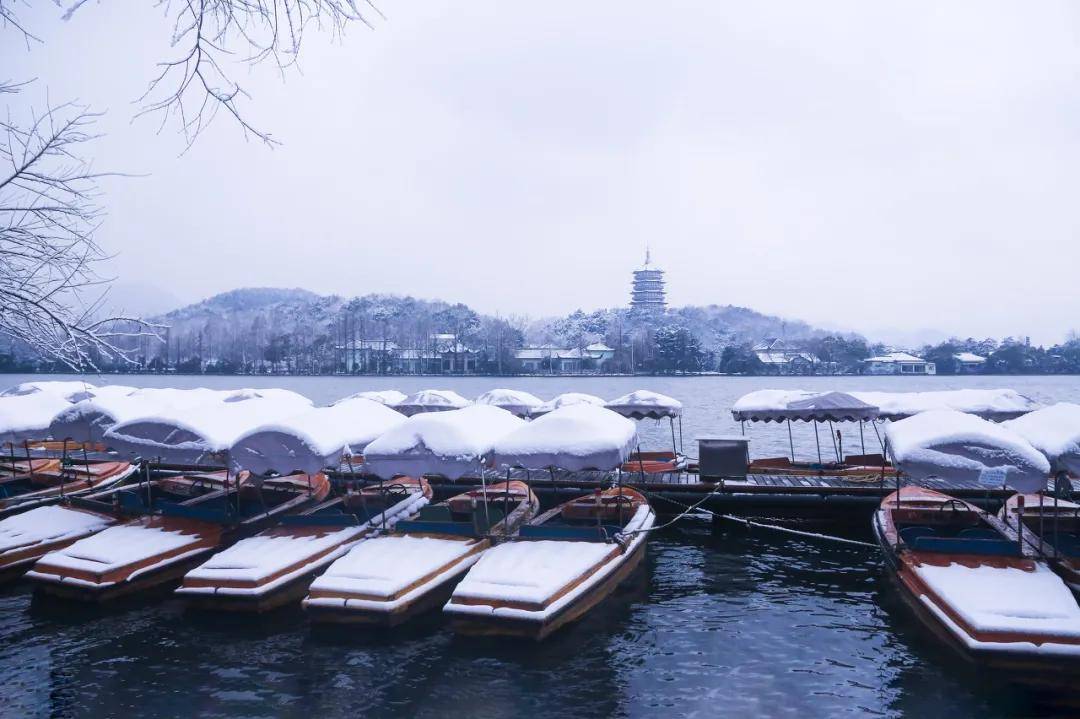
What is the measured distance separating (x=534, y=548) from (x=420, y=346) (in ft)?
446

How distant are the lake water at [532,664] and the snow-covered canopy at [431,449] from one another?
2553 mm

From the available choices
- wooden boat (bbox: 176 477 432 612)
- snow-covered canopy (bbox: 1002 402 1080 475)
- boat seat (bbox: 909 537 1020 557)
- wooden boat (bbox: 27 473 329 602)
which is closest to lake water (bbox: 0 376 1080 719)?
wooden boat (bbox: 176 477 432 612)

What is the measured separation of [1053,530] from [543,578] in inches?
386

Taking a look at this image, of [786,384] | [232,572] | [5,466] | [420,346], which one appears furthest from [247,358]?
[232,572]

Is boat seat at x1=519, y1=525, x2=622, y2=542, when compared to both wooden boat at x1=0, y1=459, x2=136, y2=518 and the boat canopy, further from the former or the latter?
wooden boat at x1=0, y1=459, x2=136, y2=518

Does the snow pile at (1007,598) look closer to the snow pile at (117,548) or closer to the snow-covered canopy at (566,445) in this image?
the snow-covered canopy at (566,445)

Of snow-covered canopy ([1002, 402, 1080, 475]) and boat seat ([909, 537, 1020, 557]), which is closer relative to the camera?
boat seat ([909, 537, 1020, 557])

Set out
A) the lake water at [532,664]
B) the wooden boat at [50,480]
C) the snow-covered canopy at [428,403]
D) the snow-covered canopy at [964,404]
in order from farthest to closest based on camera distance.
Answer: the snow-covered canopy at [428,403], the snow-covered canopy at [964,404], the wooden boat at [50,480], the lake water at [532,664]

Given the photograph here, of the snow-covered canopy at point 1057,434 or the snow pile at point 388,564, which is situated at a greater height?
the snow-covered canopy at point 1057,434

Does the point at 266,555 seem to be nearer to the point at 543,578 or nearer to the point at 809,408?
the point at 543,578

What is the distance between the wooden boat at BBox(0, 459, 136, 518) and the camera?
17.7 m

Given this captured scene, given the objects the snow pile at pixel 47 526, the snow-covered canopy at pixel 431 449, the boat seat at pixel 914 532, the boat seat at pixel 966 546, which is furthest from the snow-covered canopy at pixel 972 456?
the snow pile at pixel 47 526

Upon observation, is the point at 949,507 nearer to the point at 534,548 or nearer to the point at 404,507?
the point at 534,548

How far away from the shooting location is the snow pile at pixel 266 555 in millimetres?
11844
